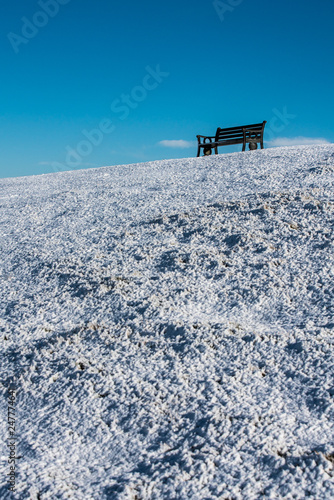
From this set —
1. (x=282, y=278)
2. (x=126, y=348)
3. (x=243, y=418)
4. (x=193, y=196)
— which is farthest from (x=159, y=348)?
(x=193, y=196)

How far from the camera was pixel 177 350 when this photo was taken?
93.0 inches

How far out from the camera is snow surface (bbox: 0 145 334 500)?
163 centimetres

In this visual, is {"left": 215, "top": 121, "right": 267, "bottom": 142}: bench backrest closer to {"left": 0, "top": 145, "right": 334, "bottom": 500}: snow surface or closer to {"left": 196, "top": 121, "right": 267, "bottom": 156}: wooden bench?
{"left": 196, "top": 121, "right": 267, "bottom": 156}: wooden bench

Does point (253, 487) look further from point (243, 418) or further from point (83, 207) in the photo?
point (83, 207)

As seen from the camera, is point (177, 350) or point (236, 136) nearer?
point (177, 350)

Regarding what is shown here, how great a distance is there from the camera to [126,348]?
2.45 meters

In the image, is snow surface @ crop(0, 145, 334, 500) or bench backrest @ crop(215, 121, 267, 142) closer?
snow surface @ crop(0, 145, 334, 500)

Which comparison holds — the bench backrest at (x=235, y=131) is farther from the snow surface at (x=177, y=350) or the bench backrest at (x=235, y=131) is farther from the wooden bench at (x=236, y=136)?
the snow surface at (x=177, y=350)

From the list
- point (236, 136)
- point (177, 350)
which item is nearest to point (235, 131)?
point (236, 136)

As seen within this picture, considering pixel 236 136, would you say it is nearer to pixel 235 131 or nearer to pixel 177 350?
pixel 235 131

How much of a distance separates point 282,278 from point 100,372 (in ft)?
4.87

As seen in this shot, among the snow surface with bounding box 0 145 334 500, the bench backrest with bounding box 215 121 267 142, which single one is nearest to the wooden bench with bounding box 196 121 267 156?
the bench backrest with bounding box 215 121 267 142

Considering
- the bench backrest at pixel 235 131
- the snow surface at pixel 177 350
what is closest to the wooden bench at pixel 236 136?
the bench backrest at pixel 235 131

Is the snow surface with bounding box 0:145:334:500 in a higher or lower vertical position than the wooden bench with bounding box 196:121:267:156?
lower
